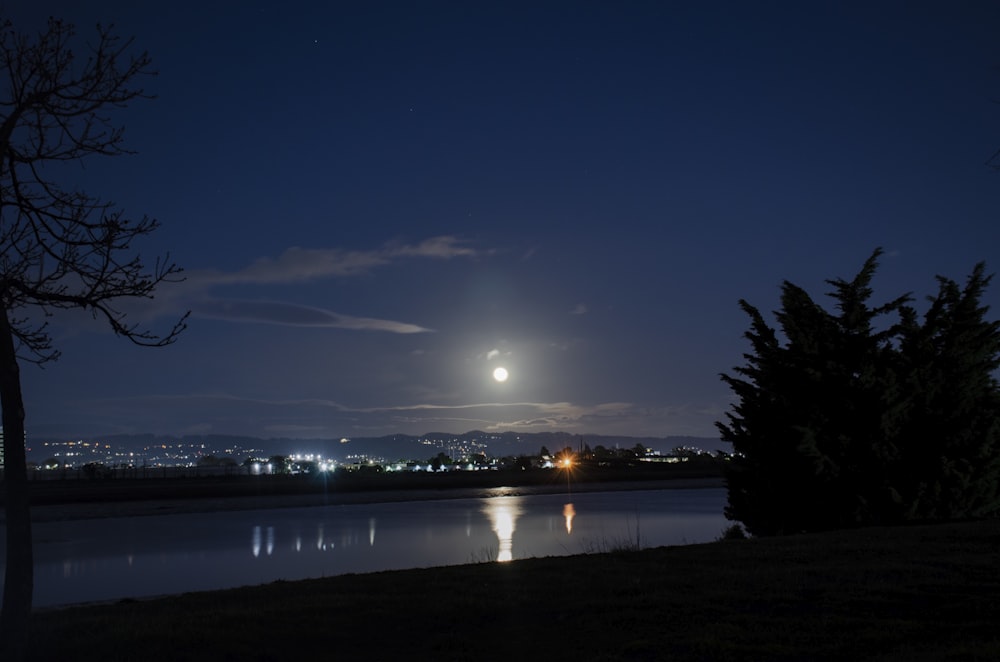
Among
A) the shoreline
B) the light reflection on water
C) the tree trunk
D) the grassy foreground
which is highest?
the tree trunk

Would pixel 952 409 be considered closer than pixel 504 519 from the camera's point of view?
Yes

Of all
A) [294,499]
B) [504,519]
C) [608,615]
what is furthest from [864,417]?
[294,499]

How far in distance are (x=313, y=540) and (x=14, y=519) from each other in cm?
2664

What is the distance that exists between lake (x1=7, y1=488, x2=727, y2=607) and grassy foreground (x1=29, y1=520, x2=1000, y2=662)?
340 inches

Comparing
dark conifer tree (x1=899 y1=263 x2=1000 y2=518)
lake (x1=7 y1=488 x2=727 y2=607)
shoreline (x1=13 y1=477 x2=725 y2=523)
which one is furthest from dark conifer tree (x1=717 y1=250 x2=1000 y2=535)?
shoreline (x1=13 y1=477 x2=725 y2=523)

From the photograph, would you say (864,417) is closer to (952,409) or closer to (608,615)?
(952,409)

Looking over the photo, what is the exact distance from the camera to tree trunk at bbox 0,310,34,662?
31.5ft

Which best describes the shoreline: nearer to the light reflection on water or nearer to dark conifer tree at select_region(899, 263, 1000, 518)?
the light reflection on water

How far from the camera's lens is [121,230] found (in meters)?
10.5

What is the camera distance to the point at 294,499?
6638cm

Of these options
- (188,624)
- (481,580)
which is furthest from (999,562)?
(188,624)

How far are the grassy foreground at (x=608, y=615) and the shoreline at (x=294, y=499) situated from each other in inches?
1357

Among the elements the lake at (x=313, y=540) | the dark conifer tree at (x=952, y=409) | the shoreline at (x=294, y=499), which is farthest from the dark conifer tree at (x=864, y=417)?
the shoreline at (x=294, y=499)

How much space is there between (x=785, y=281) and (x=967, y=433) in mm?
6497
